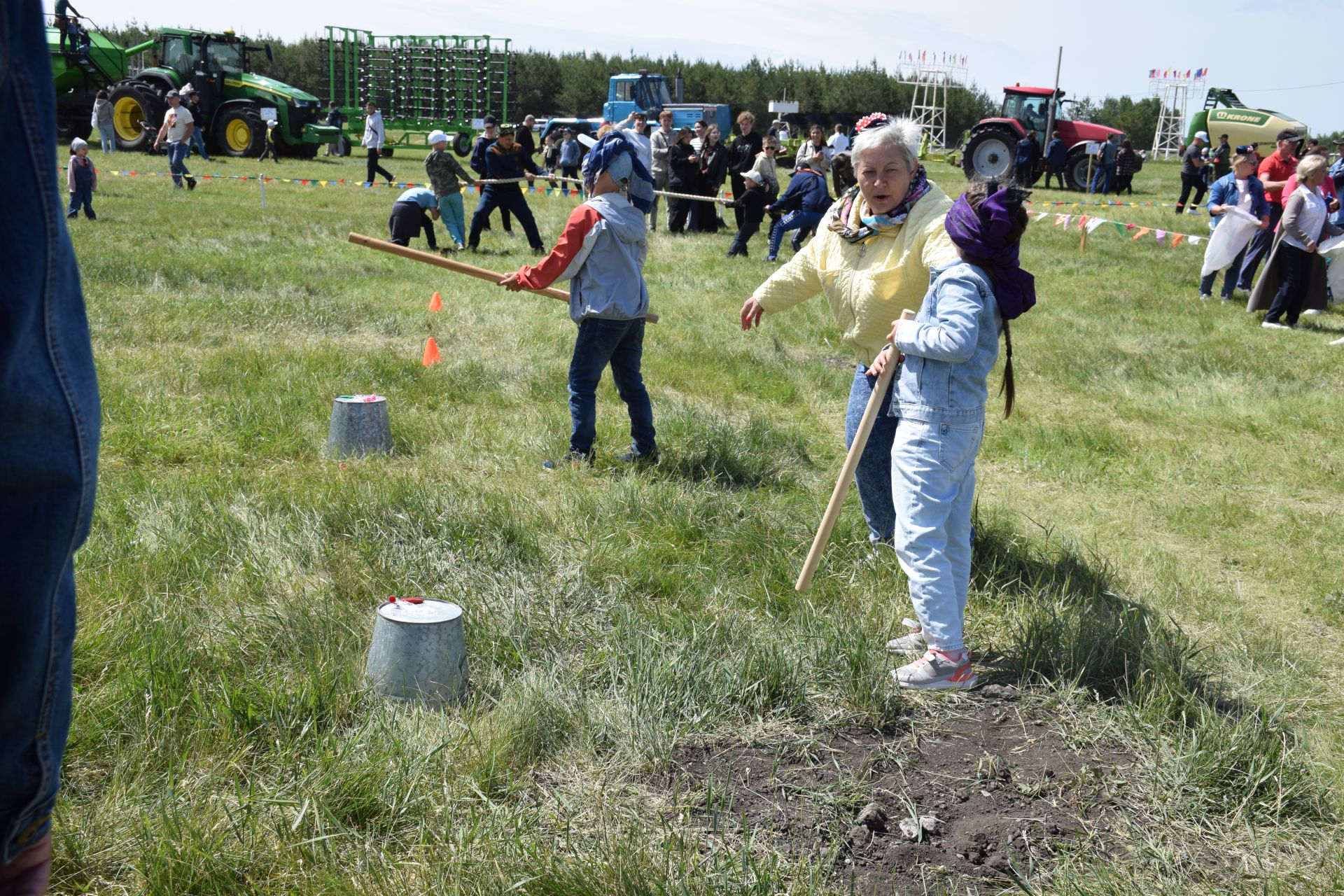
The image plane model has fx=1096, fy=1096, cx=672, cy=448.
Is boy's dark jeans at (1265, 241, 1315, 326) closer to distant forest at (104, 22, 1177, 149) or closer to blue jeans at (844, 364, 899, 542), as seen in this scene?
blue jeans at (844, 364, 899, 542)

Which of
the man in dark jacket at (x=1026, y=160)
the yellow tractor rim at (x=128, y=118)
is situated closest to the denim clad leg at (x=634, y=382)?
the man in dark jacket at (x=1026, y=160)

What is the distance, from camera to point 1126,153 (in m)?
29.8

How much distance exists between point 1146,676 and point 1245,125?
3534 cm

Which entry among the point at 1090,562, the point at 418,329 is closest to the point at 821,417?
the point at 1090,562

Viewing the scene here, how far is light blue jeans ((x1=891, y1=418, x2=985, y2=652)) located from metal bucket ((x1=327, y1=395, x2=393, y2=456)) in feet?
10.5

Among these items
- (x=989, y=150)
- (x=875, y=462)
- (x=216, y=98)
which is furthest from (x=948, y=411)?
(x=216, y=98)

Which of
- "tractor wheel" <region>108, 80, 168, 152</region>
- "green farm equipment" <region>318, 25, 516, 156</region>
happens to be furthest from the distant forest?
"tractor wheel" <region>108, 80, 168, 152</region>

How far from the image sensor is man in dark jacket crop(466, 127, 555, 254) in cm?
1444

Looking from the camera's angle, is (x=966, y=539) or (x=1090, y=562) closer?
(x=966, y=539)

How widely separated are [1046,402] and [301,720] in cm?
665

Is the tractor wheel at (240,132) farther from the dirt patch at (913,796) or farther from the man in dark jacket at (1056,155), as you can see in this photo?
the dirt patch at (913,796)

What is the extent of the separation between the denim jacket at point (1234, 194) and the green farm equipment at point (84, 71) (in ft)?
84.1

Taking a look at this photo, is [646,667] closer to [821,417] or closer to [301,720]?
[301,720]

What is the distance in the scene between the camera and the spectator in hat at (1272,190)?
12.3 m
